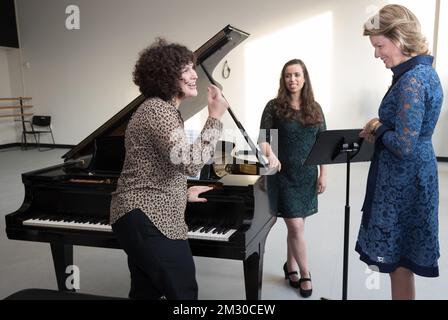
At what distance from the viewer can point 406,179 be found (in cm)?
157

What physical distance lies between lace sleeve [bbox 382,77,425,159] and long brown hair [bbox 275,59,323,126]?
875 mm

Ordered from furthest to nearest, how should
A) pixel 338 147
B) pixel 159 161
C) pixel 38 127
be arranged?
1. pixel 38 127
2. pixel 338 147
3. pixel 159 161

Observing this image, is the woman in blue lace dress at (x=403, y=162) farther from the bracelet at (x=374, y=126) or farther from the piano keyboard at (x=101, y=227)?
the piano keyboard at (x=101, y=227)

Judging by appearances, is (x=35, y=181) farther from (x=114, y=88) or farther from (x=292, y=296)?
(x=114, y=88)

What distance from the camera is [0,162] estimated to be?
7.22 m

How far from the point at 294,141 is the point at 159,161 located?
3.83 ft

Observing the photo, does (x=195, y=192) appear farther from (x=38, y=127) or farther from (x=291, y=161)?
(x=38, y=127)

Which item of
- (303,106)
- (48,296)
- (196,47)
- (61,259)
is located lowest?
(61,259)

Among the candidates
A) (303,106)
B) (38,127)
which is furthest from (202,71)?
(38,127)

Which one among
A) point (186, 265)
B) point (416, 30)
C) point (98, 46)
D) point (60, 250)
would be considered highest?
point (98, 46)

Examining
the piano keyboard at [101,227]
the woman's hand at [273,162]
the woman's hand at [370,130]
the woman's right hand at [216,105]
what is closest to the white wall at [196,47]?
the woman's hand at [273,162]

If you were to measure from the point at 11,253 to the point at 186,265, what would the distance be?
242 centimetres

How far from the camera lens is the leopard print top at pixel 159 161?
1355 mm
